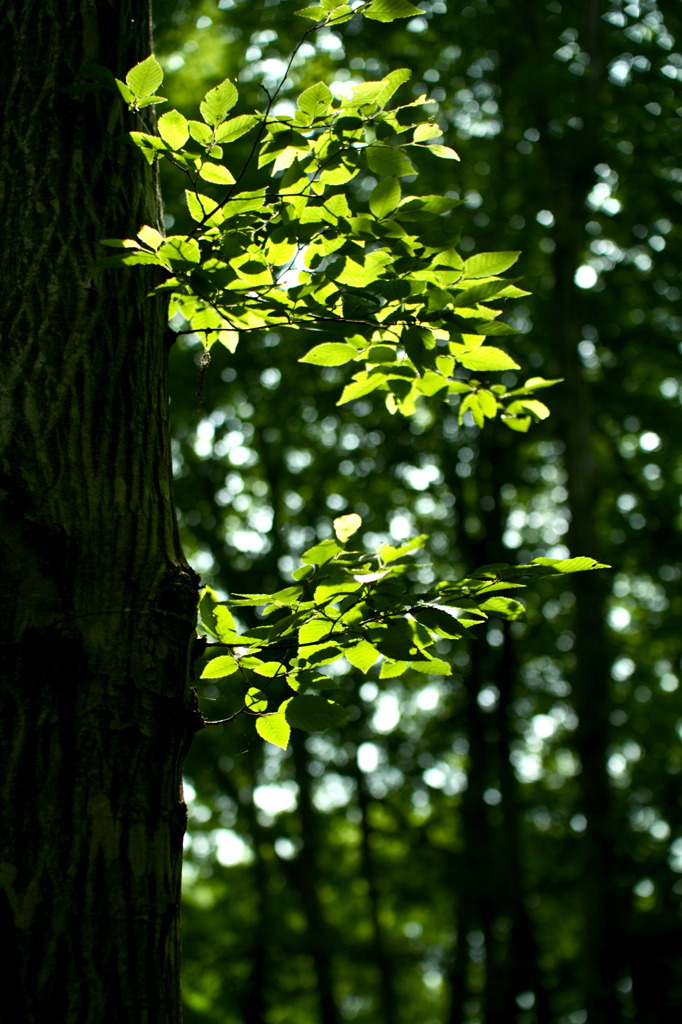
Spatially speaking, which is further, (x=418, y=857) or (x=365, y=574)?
(x=418, y=857)

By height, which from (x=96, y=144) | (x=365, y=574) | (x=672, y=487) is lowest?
(x=365, y=574)

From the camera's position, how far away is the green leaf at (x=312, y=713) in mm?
1871

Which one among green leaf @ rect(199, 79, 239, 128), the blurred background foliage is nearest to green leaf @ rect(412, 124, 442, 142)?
green leaf @ rect(199, 79, 239, 128)

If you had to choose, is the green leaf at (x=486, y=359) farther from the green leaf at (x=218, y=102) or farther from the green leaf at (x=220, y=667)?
the green leaf at (x=220, y=667)

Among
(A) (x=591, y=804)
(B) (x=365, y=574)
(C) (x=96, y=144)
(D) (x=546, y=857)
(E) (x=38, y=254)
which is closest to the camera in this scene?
(B) (x=365, y=574)

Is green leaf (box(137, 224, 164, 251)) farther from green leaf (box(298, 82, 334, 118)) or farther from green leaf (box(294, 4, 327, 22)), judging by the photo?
green leaf (box(294, 4, 327, 22))

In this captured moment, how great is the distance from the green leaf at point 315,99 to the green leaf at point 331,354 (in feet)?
1.83

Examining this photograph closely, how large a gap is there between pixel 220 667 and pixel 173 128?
4.10ft

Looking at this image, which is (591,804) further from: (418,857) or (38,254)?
(38,254)

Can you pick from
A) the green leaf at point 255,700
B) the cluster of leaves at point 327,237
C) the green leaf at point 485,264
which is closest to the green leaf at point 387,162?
the cluster of leaves at point 327,237

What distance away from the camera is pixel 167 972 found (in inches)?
70.0

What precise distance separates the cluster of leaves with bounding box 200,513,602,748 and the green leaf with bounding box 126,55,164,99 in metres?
1.09

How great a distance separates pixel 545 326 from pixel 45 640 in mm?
7767

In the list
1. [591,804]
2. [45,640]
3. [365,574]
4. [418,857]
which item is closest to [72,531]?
[45,640]
